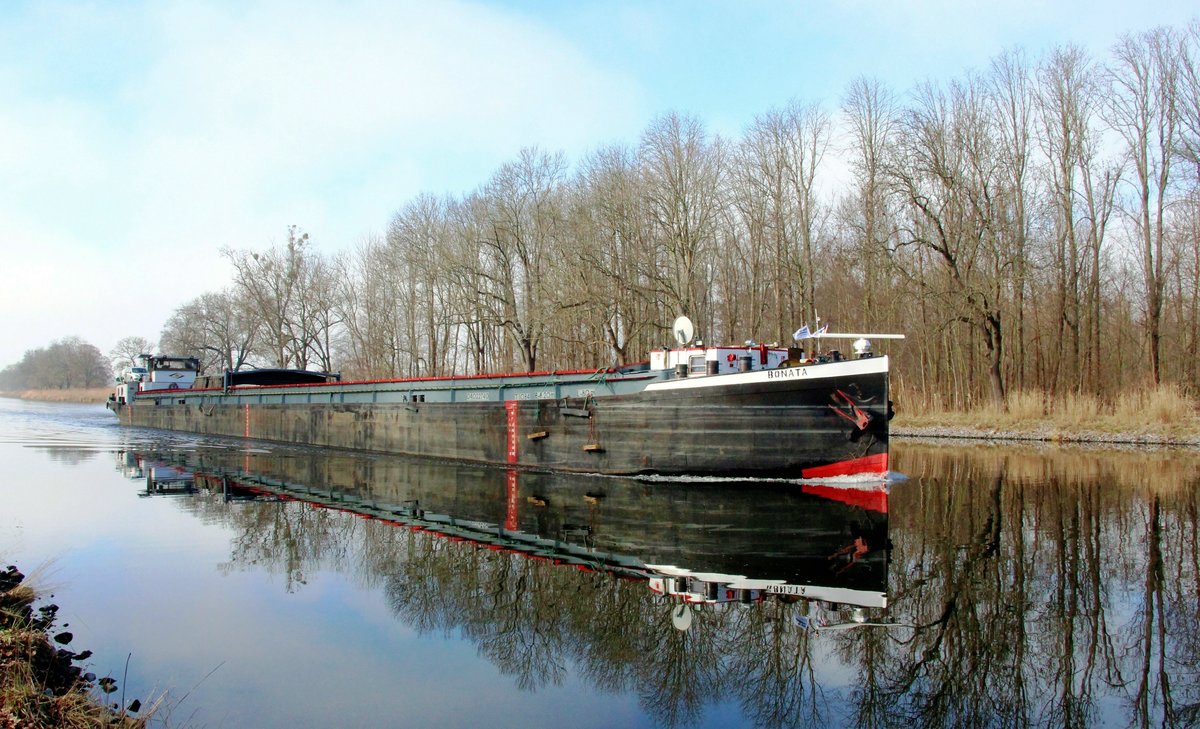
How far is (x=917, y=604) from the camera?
7391 mm

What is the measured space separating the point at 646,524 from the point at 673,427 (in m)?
5.02

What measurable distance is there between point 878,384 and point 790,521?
466 cm

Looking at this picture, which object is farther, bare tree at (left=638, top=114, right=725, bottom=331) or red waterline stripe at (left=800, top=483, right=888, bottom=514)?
bare tree at (left=638, top=114, right=725, bottom=331)

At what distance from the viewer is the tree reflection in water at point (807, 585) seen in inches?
223

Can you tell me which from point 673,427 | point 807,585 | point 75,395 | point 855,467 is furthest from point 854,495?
point 75,395

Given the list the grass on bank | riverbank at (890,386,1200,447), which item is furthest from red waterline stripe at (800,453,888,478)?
the grass on bank

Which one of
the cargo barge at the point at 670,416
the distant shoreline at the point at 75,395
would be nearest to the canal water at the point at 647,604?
the cargo barge at the point at 670,416

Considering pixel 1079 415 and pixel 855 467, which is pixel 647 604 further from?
pixel 1079 415

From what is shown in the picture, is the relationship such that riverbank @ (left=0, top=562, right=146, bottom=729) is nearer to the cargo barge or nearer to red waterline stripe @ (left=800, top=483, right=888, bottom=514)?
red waterline stripe @ (left=800, top=483, right=888, bottom=514)

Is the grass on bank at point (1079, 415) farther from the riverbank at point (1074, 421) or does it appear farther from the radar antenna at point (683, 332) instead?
the radar antenna at point (683, 332)

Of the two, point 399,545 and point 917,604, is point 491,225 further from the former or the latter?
point 917,604

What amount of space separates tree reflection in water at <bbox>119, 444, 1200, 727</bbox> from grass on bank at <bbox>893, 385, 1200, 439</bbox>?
983 centimetres

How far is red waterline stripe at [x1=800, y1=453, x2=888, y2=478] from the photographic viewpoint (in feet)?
50.1

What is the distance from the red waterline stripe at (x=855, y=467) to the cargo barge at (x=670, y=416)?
2cm
